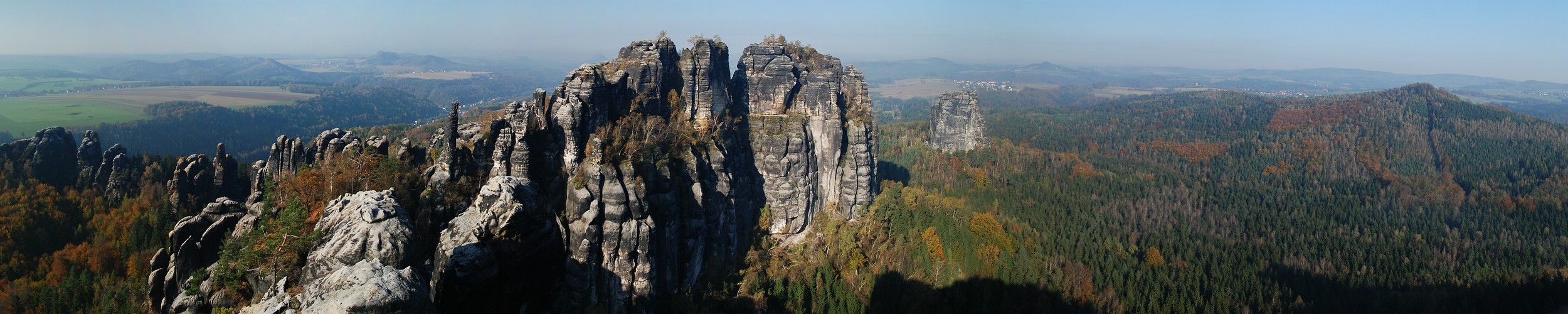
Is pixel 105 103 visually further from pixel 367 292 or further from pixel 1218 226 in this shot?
pixel 1218 226

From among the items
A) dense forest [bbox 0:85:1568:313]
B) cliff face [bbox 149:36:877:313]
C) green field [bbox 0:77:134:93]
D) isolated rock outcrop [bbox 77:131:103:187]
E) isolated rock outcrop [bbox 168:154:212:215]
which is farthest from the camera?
green field [bbox 0:77:134:93]

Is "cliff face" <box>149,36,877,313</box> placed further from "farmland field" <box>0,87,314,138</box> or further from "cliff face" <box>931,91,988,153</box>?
"farmland field" <box>0,87,314,138</box>

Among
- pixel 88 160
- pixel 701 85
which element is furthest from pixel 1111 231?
pixel 88 160

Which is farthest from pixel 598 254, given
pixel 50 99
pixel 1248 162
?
pixel 50 99

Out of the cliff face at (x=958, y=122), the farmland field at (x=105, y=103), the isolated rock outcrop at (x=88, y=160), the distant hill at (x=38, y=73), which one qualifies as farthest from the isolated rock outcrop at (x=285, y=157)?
the distant hill at (x=38, y=73)

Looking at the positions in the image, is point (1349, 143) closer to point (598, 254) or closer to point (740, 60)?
point (740, 60)

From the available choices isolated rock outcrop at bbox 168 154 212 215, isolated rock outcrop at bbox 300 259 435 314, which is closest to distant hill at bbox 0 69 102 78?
isolated rock outcrop at bbox 168 154 212 215
